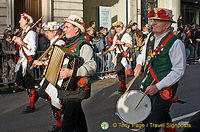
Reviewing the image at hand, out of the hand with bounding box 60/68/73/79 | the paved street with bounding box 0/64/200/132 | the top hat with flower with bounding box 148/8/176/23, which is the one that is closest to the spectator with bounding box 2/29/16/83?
the paved street with bounding box 0/64/200/132

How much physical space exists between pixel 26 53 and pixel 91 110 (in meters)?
1.97

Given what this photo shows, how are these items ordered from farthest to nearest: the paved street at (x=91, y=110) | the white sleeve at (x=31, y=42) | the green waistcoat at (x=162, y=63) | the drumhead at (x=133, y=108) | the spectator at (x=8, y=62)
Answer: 1. the spectator at (x=8, y=62)
2. the white sleeve at (x=31, y=42)
3. the paved street at (x=91, y=110)
4. the green waistcoat at (x=162, y=63)
5. the drumhead at (x=133, y=108)

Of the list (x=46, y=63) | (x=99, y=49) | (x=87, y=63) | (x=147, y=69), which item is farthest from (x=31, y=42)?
(x=99, y=49)

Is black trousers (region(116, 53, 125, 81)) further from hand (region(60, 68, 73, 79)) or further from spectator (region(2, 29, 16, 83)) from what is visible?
hand (region(60, 68, 73, 79))

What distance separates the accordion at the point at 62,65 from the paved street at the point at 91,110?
1.76 m

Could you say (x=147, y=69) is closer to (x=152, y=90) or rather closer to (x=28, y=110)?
(x=152, y=90)

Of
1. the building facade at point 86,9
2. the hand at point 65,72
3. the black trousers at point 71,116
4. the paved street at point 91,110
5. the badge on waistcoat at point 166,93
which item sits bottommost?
the paved street at point 91,110

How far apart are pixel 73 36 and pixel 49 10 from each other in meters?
10.6

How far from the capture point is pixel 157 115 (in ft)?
10.3

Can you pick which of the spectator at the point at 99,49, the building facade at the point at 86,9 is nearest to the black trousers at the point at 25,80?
the spectator at the point at 99,49

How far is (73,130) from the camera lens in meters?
3.47

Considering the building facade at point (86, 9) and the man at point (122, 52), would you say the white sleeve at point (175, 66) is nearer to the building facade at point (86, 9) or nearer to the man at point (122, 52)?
the man at point (122, 52)

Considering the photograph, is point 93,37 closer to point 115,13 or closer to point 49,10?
point 49,10

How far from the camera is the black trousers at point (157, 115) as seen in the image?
3.11 metres
